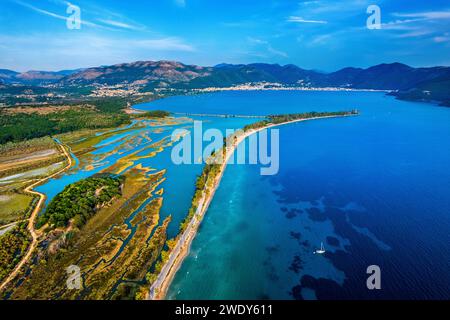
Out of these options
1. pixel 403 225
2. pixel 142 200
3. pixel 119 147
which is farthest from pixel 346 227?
pixel 119 147

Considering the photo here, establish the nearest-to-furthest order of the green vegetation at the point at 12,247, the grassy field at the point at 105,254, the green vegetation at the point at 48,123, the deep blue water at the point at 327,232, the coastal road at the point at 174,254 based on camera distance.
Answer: the coastal road at the point at 174,254, the grassy field at the point at 105,254, the deep blue water at the point at 327,232, the green vegetation at the point at 12,247, the green vegetation at the point at 48,123

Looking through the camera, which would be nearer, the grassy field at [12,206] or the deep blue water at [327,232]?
the deep blue water at [327,232]

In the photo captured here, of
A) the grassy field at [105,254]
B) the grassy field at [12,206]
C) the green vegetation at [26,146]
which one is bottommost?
the grassy field at [105,254]

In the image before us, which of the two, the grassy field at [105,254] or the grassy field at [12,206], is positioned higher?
the grassy field at [12,206]

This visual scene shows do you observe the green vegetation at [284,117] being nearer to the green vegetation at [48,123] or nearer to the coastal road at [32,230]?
the green vegetation at [48,123]

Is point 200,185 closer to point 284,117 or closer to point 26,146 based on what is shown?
point 26,146

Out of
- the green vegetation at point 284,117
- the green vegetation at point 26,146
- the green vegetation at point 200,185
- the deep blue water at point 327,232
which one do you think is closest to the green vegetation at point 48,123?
the green vegetation at point 26,146
